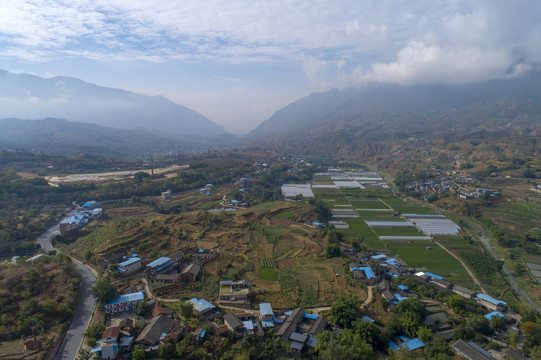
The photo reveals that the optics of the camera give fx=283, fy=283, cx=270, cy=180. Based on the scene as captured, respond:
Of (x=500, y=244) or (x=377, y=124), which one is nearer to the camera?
(x=500, y=244)

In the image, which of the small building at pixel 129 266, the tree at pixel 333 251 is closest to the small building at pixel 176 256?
the small building at pixel 129 266

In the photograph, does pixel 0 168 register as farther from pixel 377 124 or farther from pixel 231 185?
pixel 377 124

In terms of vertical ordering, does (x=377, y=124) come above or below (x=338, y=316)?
above

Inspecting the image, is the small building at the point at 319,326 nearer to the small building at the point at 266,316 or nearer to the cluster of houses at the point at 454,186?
the small building at the point at 266,316

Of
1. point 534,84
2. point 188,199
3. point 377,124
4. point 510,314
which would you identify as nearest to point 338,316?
point 510,314

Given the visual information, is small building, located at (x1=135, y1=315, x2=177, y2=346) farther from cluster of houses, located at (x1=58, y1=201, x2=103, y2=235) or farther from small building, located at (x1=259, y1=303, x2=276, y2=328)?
cluster of houses, located at (x1=58, y1=201, x2=103, y2=235)

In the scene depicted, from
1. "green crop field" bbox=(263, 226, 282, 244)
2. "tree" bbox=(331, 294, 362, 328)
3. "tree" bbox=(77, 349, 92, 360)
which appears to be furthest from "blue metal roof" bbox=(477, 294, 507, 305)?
"tree" bbox=(77, 349, 92, 360)
